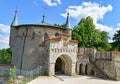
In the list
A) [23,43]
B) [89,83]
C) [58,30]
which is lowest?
[89,83]

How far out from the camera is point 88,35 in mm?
44500

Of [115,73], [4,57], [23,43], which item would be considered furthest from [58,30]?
[4,57]

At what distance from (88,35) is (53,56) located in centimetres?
1646

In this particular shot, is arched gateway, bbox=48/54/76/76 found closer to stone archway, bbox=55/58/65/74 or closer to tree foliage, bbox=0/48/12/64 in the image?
stone archway, bbox=55/58/65/74

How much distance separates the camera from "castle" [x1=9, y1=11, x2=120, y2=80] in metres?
30.2

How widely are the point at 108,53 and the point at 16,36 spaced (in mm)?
16313

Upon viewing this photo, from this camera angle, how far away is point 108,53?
32.1 m

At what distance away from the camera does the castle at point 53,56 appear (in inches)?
1188

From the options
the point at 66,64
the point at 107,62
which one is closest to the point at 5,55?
the point at 66,64

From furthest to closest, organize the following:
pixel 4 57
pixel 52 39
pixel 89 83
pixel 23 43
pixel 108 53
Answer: pixel 4 57, pixel 23 43, pixel 108 53, pixel 52 39, pixel 89 83

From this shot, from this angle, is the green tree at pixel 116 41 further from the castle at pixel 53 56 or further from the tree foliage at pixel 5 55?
the tree foliage at pixel 5 55

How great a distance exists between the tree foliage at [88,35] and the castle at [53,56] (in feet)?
24.9

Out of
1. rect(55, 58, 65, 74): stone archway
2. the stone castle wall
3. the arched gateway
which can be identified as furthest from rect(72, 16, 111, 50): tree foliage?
the arched gateway

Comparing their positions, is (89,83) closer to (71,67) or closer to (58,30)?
(71,67)
